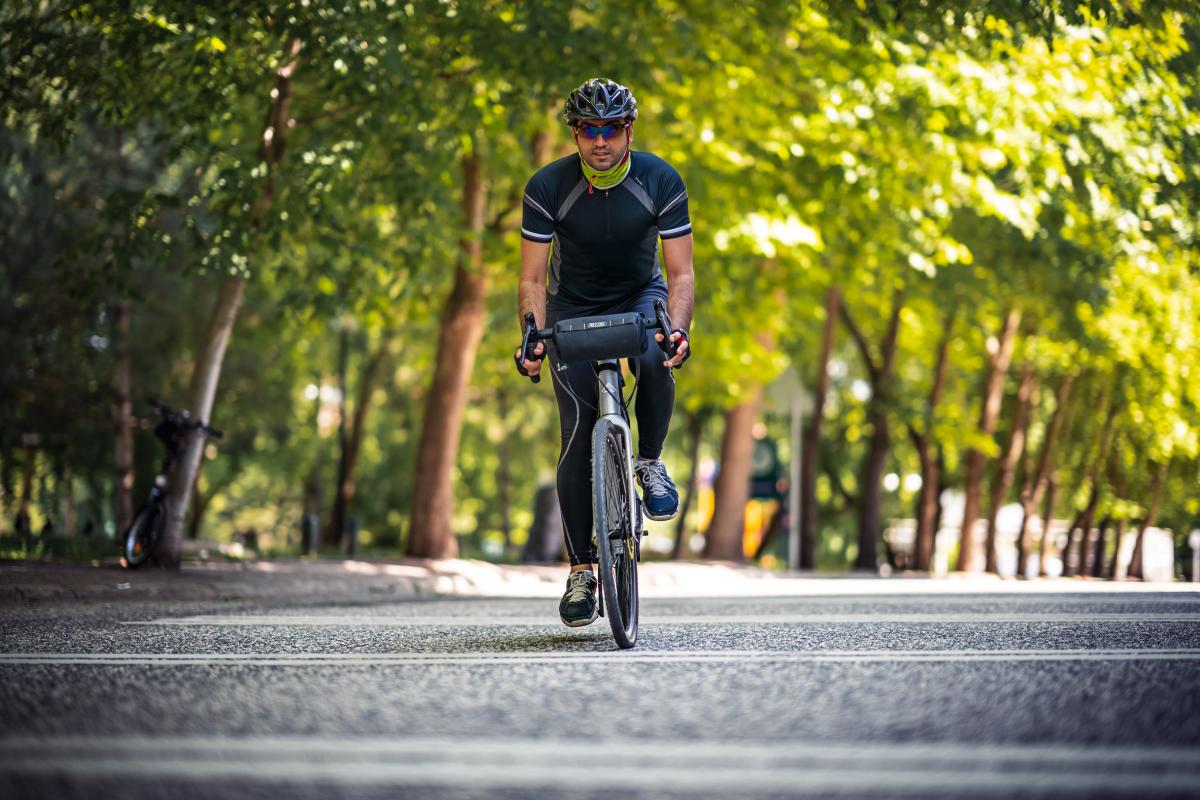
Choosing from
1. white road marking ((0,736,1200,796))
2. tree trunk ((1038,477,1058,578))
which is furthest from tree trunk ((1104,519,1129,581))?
white road marking ((0,736,1200,796))

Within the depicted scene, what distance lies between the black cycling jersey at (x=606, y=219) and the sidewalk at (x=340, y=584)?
5.45 meters

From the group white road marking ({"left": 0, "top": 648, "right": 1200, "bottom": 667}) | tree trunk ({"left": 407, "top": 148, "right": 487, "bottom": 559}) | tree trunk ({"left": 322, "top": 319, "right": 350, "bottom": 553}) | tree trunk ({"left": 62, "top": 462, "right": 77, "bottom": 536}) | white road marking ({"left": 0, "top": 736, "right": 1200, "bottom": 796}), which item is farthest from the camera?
tree trunk ({"left": 322, "top": 319, "right": 350, "bottom": 553})

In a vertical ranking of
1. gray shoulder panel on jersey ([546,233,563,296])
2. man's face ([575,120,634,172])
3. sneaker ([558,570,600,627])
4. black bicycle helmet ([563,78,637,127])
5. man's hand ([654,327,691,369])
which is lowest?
sneaker ([558,570,600,627])

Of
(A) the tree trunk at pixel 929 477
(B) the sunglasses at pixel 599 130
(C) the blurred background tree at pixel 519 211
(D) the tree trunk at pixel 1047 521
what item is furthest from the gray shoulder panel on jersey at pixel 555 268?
(D) the tree trunk at pixel 1047 521

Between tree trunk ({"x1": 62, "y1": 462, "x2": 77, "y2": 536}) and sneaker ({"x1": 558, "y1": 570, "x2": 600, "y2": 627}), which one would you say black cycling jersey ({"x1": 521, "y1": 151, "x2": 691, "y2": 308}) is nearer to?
sneaker ({"x1": 558, "y1": 570, "x2": 600, "y2": 627})

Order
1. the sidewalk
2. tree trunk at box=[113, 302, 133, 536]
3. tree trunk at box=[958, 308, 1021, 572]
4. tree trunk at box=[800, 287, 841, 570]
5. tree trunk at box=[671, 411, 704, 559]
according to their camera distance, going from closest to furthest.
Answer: the sidewalk → tree trunk at box=[113, 302, 133, 536] → tree trunk at box=[800, 287, 841, 570] → tree trunk at box=[958, 308, 1021, 572] → tree trunk at box=[671, 411, 704, 559]

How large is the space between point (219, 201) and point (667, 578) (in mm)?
7922

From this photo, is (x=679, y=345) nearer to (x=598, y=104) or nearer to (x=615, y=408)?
(x=615, y=408)

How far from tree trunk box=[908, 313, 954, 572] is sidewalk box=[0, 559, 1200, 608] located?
1208 centimetres

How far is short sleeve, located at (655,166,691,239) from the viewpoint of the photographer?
7.03 metres

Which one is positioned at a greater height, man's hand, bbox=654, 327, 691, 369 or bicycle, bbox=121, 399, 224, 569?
man's hand, bbox=654, 327, 691, 369

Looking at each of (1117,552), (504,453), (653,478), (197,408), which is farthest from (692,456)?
(653,478)

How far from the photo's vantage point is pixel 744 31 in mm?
16766

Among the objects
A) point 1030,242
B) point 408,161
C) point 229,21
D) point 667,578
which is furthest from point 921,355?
point 229,21
